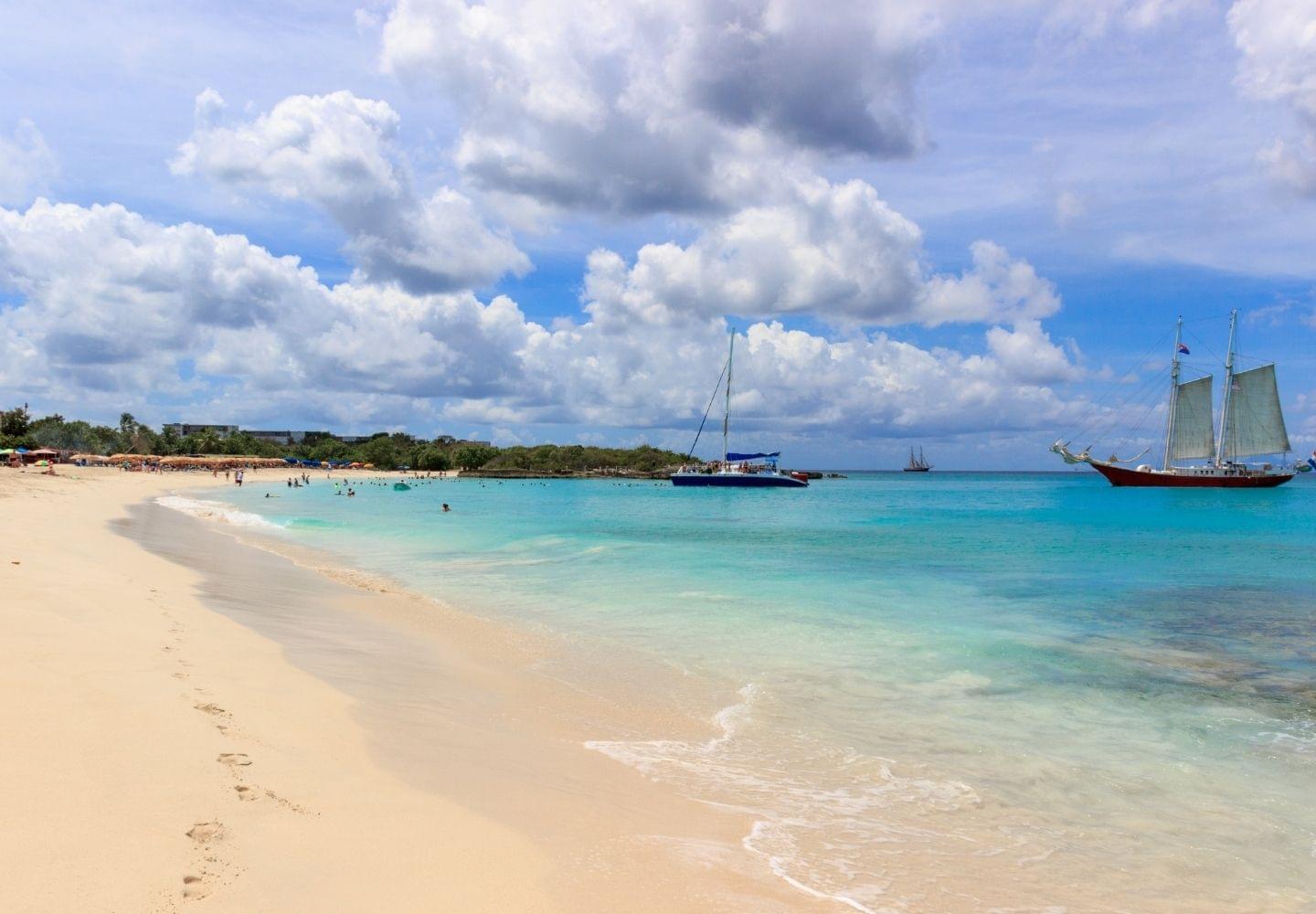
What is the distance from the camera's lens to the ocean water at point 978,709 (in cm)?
590

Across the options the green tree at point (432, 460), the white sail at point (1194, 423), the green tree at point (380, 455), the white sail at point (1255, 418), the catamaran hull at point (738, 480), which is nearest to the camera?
the white sail at point (1255, 418)

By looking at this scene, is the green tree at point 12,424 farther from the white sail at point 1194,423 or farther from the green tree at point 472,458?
the white sail at point 1194,423

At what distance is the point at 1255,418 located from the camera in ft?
333

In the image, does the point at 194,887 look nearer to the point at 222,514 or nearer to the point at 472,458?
the point at 222,514

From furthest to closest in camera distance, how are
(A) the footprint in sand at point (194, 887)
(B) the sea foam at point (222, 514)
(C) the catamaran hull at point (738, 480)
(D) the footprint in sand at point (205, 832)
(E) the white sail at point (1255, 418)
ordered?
(C) the catamaran hull at point (738, 480)
(E) the white sail at point (1255, 418)
(B) the sea foam at point (222, 514)
(D) the footprint in sand at point (205, 832)
(A) the footprint in sand at point (194, 887)

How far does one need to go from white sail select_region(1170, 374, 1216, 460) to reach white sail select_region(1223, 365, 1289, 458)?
7.17 ft

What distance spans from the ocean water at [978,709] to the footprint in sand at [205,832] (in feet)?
11.6

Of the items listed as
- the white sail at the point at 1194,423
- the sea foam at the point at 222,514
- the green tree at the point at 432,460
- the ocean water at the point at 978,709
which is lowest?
the sea foam at the point at 222,514

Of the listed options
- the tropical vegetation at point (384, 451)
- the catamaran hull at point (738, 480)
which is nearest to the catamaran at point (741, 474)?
the catamaran hull at point (738, 480)

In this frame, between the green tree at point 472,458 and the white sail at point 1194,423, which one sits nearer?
the white sail at point 1194,423

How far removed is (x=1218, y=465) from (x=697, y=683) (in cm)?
11729

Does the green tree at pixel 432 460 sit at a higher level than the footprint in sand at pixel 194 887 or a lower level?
higher

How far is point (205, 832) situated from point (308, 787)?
104 cm

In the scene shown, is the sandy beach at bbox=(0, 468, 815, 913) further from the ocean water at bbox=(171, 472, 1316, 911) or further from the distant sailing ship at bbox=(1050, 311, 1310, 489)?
the distant sailing ship at bbox=(1050, 311, 1310, 489)
